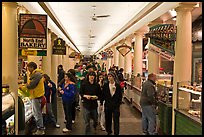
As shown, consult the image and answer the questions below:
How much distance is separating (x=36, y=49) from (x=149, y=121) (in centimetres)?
295

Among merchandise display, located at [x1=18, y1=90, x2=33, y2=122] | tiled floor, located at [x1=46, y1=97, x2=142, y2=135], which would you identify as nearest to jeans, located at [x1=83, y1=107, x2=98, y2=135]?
tiled floor, located at [x1=46, y1=97, x2=142, y2=135]

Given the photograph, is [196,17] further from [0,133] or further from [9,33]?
[0,133]

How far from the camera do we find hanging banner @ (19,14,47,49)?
655cm

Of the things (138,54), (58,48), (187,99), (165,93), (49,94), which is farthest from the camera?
(58,48)

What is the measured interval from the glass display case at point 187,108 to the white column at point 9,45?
319 cm

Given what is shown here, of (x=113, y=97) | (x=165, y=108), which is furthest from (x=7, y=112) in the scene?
(x=165, y=108)

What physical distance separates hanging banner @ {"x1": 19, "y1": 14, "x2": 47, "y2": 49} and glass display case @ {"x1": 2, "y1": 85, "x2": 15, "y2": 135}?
1275mm

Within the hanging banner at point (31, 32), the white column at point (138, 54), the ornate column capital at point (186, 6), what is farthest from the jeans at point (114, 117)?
the white column at point (138, 54)

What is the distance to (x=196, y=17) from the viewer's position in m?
11.1

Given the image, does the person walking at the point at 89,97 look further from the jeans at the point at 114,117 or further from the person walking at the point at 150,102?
the person walking at the point at 150,102

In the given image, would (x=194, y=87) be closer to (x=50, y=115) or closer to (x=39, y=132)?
(x=39, y=132)

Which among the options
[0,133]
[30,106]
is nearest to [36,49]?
[30,106]

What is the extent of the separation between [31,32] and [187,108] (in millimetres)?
3602

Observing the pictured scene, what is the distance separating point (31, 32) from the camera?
663cm
